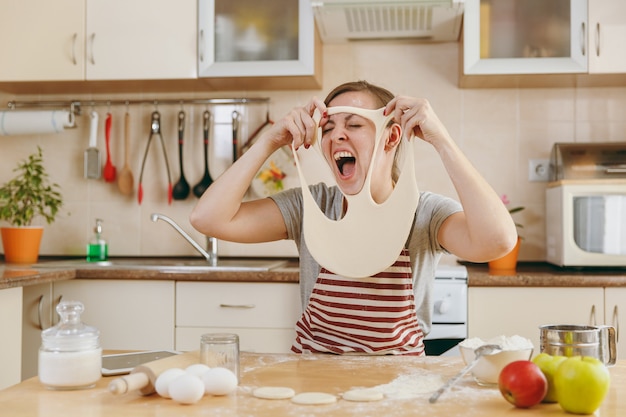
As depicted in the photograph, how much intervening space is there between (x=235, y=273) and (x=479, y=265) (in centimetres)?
100

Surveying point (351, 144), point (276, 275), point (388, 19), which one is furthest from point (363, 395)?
point (388, 19)

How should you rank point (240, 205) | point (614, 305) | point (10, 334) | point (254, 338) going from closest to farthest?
point (240, 205)
point (10, 334)
point (614, 305)
point (254, 338)

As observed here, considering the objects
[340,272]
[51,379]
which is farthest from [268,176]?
[51,379]

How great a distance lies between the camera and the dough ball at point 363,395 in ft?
3.48

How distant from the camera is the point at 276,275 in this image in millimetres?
2527

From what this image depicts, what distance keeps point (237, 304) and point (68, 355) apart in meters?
1.46

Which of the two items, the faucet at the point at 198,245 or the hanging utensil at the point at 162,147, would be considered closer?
the faucet at the point at 198,245

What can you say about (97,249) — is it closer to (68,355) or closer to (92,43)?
(92,43)

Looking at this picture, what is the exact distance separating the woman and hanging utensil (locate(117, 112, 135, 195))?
5.04 ft

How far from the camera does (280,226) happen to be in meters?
1.80

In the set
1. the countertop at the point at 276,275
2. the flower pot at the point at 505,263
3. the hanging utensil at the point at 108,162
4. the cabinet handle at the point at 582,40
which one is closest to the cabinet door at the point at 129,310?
the countertop at the point at 276,275

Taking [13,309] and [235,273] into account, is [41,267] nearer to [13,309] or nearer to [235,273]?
[13,309]

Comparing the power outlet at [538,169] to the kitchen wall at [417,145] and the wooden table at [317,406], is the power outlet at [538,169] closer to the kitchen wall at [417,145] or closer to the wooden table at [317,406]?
the kitchen wall at [417,145]

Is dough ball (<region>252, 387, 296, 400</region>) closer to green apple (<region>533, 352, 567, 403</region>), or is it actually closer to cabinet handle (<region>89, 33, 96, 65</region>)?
green apple (<region>533, 352, 567, 403</region>)
